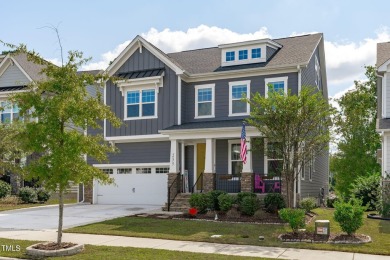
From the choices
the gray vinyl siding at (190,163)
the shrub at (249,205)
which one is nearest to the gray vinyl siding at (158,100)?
the gray vinyl siding at (190,163)

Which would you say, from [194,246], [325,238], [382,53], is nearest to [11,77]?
[382,53]

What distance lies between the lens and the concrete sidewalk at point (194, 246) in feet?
34.9

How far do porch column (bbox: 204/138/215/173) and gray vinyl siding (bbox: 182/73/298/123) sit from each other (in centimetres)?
212

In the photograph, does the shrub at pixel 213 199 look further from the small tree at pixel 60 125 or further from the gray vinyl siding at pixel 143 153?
the small tree at pixel 60 125

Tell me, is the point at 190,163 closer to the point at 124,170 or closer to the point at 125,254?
the point at 124,170

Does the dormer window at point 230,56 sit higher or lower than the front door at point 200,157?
higher

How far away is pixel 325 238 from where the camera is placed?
12.6 metres

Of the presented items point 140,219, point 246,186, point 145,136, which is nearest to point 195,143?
point 145,136

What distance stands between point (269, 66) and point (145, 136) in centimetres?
723

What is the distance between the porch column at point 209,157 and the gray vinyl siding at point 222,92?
2.12 m

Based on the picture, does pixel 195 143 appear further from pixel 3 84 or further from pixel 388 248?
pixel 3 84

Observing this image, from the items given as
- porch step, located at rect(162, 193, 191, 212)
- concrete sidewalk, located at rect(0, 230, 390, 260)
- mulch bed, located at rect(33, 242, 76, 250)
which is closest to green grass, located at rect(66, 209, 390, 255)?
concrete sidewalk, located at rect(0, 230, 390, 260)

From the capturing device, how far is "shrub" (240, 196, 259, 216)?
1752cm

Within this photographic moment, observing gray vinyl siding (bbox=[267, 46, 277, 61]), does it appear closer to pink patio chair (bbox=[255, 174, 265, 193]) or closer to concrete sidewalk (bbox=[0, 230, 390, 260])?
pink patio chair (bbox=[255, 174, 265, 193])
